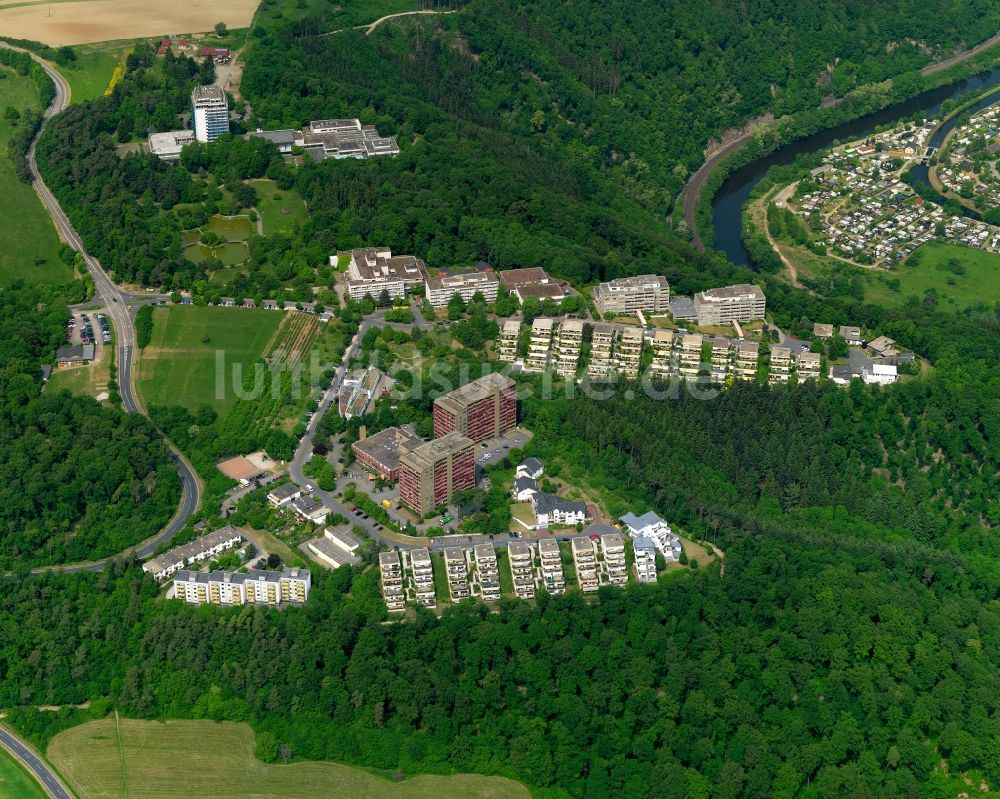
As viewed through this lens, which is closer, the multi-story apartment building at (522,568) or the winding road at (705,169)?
the multi-story apartment building at (522,568)

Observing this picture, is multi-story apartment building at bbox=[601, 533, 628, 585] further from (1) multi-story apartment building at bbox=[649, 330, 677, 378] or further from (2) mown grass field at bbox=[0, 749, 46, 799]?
(2) mown grass field at bbox=[0, 749, 46, 799]

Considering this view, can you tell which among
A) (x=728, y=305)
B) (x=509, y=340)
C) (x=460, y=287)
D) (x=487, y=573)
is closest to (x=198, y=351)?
(x=460, y=287)

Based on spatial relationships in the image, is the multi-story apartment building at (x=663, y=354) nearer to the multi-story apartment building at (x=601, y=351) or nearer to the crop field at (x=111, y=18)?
the multi-story apartment building at (x=601, y=351)

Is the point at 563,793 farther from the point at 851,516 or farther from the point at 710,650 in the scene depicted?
the point at 851,516

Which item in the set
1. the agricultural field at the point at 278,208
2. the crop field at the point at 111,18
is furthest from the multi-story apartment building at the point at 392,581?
the crop field at the point at 111,18

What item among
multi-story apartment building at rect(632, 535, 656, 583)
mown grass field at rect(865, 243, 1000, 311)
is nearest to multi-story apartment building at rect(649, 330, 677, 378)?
multi-story apartment building at rect(632, 535, 656, 583)
